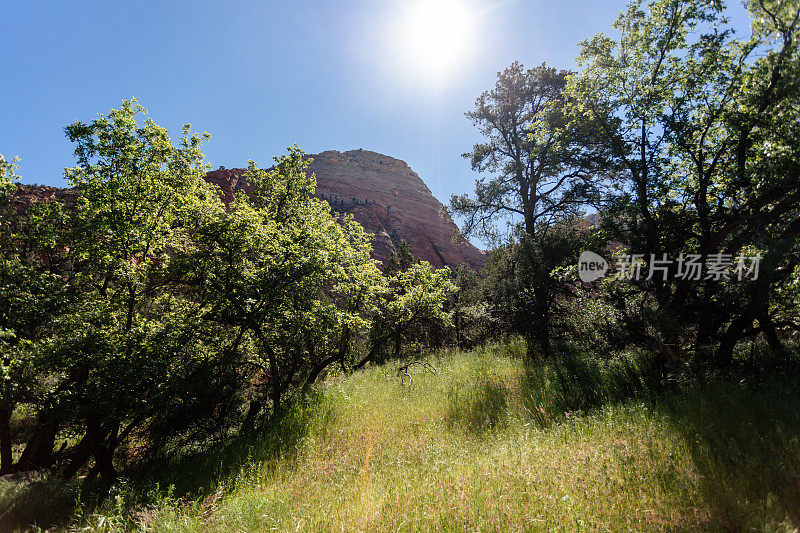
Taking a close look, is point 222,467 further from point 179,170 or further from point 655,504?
point 179,170

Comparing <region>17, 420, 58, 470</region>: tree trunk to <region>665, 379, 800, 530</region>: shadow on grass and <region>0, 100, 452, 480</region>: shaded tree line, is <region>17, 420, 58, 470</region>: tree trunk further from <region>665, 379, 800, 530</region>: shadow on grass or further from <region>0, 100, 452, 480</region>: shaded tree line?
<region>665, 379, 800, 530</region>: shadow on grass

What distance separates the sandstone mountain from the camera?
282 ft

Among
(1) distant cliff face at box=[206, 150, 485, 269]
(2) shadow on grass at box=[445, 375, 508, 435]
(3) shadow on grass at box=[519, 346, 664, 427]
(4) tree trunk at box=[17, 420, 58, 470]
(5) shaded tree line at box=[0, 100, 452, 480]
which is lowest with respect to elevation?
(4) tree trunk at box=[17, 420, 58, 470]

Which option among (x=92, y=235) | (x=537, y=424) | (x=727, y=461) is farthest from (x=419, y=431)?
(x=92, y=235)

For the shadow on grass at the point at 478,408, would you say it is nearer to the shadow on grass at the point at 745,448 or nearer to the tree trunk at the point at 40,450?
the shadow on grass at the point at 745,448

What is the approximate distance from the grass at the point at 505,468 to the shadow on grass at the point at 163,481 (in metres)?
0.04

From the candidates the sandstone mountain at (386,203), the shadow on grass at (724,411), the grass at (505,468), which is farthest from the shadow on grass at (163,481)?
the sandstone mountain at (386,203)

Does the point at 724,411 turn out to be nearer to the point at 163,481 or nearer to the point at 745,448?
the point at 745,448

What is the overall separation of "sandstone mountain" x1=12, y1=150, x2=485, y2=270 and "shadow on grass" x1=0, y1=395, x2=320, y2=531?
63484 millimetres

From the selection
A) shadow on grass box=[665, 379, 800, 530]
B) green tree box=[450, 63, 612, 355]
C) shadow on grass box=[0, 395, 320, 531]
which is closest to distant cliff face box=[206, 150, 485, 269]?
green tree box=[450, 63, 612, 355]

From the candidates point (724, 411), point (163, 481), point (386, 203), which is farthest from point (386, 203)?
point (724, 411)

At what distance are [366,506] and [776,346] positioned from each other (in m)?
10.1

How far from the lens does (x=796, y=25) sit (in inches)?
249

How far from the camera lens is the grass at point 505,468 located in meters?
3.17
